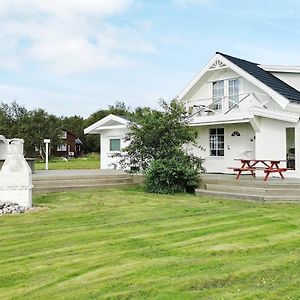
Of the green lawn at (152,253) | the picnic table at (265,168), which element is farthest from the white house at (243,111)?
the green lawn at (152,253)

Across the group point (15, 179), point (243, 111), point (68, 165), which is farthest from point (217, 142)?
point (68, 165)

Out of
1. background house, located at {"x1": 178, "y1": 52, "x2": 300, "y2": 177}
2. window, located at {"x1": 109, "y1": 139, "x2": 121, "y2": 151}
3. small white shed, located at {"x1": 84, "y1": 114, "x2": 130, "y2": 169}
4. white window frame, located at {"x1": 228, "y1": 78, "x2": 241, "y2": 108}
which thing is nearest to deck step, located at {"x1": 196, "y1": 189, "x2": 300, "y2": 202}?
background house, located at {"x1": 178, "y1": 52, "x2": 300, "y2": 177}

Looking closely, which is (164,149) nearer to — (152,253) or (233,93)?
(233,93)

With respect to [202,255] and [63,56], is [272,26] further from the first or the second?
[202,255]

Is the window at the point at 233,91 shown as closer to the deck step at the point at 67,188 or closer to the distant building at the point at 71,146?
the deck step at the point at 67,188

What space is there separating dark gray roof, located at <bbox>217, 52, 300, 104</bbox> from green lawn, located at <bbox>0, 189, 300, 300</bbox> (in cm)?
802

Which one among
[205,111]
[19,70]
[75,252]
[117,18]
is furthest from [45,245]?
[19,70]

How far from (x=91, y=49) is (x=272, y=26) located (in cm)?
988

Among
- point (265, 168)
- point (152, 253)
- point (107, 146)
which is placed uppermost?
point (107, 146)

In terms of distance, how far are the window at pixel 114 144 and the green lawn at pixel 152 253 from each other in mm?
12637

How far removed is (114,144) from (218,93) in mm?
6834

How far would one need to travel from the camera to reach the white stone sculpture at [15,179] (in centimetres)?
1111

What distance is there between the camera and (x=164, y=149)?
15.4 meters

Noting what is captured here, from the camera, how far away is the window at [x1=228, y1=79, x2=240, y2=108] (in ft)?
64.3
